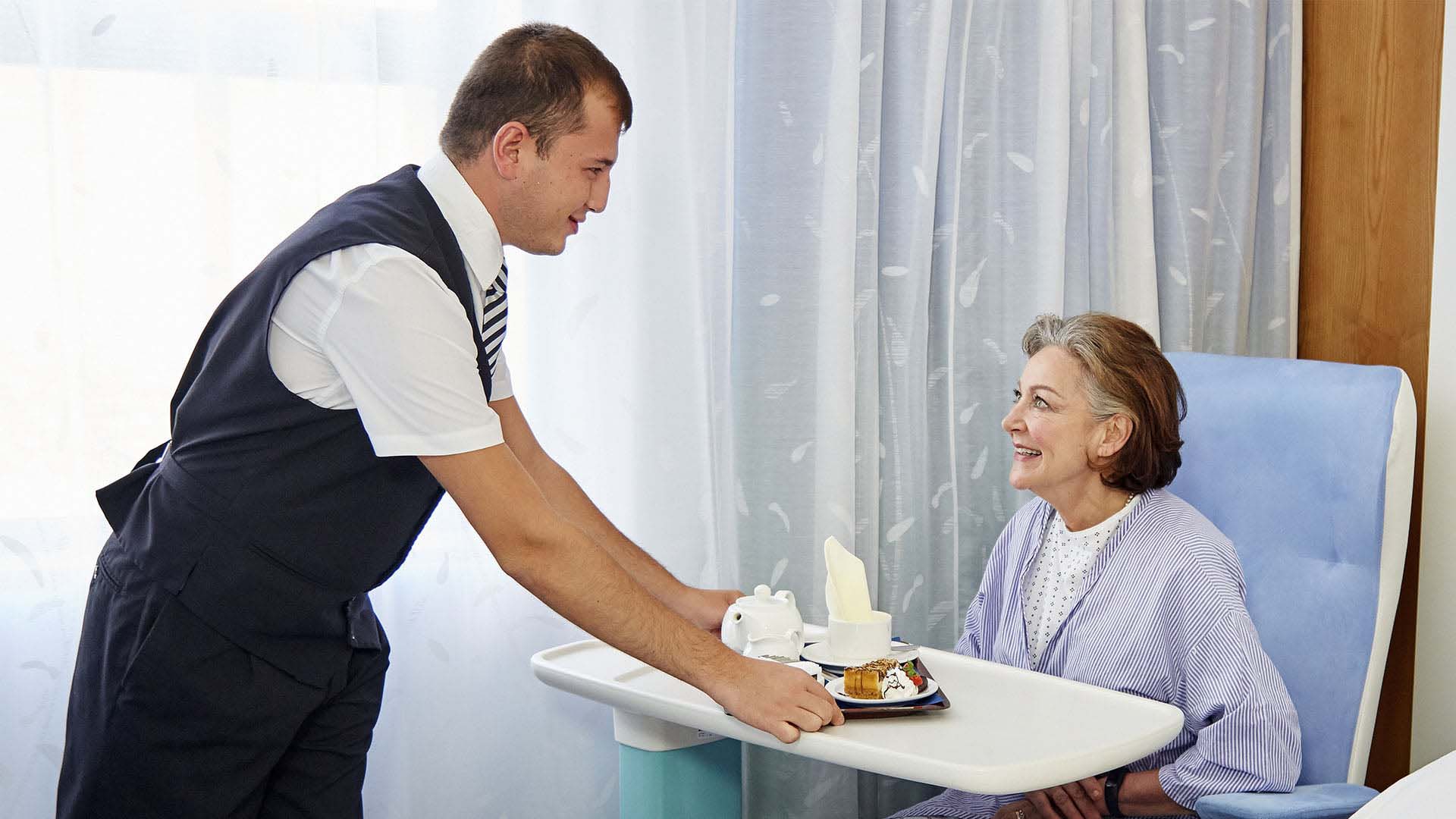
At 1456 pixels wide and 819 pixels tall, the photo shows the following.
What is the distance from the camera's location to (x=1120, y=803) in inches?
62.9

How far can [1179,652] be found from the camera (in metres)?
1.57

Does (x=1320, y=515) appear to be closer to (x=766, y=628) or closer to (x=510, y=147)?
(x=766, y=628)

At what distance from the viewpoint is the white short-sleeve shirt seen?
3.95 ft

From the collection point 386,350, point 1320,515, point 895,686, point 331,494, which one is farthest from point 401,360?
point 1320,515

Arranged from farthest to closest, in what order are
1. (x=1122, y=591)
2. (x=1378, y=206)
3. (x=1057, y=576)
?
(x=1378, y=206) < (x=1057, y=576) < (x=1122, y=591)

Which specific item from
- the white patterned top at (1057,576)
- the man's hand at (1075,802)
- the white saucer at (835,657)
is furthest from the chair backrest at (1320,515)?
the white saucer at (835,657)

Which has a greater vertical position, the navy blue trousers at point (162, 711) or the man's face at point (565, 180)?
the man's face at point (565, 180)

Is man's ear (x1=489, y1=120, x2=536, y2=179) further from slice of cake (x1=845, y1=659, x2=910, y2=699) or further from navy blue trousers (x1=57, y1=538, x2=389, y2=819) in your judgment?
slice of cake (x1=845, y1=659, x2=910, y2=699)

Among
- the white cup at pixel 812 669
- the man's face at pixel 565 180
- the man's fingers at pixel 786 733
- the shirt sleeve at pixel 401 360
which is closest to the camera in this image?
the shirt sleeve at pixel 401 360

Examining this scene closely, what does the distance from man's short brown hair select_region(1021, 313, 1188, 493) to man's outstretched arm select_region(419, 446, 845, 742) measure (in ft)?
2.05

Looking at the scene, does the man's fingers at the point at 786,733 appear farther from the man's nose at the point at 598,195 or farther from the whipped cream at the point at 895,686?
the man's nose at the point at 598,195

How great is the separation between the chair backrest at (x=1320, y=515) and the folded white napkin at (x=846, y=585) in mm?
687

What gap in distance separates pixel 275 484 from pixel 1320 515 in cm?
146

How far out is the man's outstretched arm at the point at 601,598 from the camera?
125 centimetres
